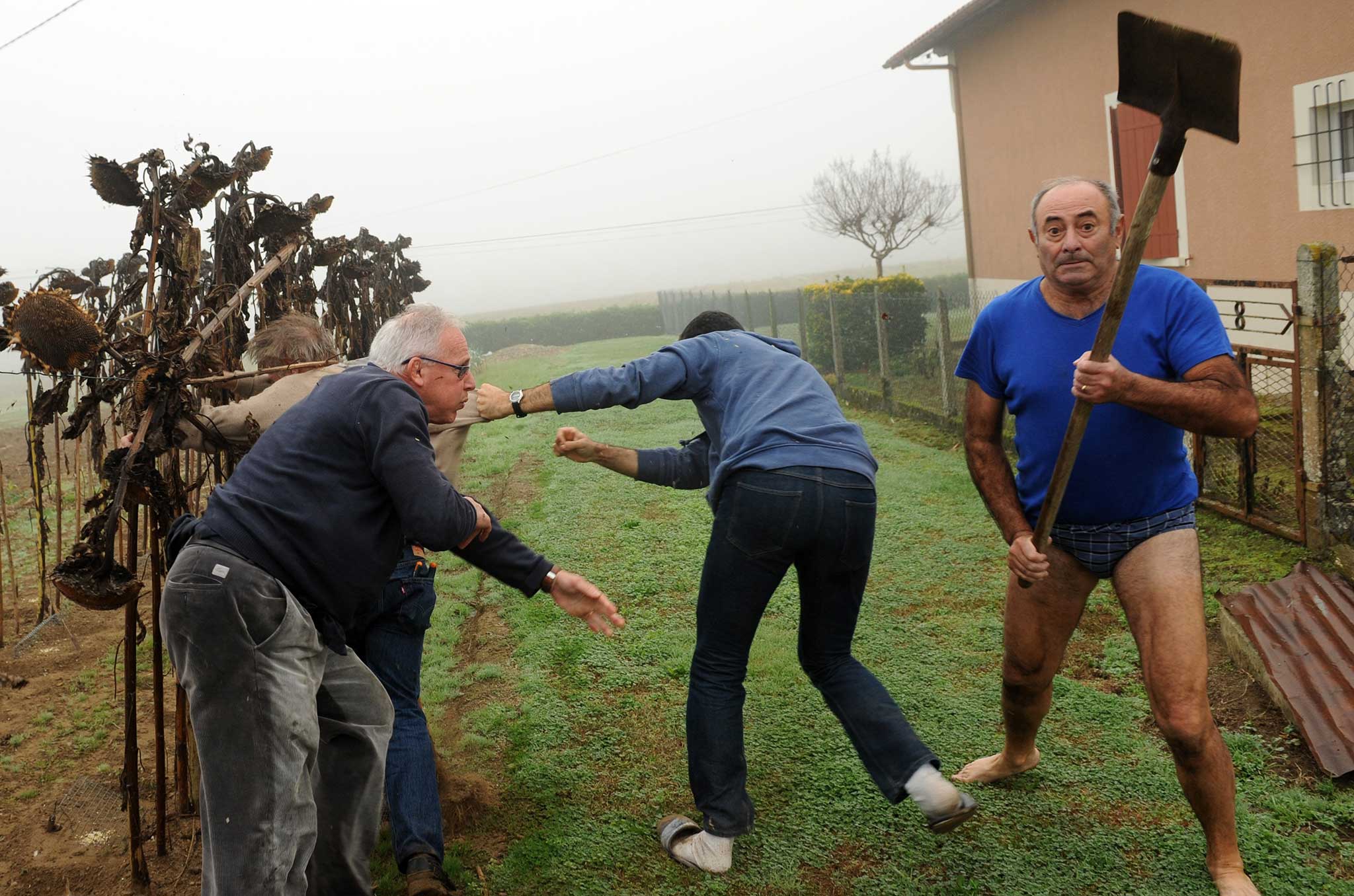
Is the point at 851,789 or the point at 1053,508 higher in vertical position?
the point at 1053,508

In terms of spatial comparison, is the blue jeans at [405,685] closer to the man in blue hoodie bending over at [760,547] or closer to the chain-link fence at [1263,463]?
the man in blue hoodie bending over at [760,547]

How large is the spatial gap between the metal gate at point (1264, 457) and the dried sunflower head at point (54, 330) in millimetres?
5588

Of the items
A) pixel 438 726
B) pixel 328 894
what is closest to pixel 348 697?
pixel 328 894

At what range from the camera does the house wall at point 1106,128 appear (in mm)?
9617

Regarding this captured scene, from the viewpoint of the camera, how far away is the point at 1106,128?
1283 centimetres

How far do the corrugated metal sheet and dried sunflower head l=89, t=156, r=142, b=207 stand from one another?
4744 mm

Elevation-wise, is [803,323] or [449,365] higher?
[449,365]

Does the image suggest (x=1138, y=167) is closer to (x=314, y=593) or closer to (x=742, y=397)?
(x=742, y=397)

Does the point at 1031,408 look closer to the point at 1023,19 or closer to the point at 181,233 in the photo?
the point at 181,233

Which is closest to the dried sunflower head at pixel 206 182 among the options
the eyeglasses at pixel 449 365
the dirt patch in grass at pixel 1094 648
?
the eyeglasses at pixel 449 365

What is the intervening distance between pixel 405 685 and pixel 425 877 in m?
0.65

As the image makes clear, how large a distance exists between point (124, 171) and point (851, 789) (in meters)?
3.52

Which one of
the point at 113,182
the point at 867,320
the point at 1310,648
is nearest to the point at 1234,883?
the point at 1310,648

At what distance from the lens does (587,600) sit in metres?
3.12
